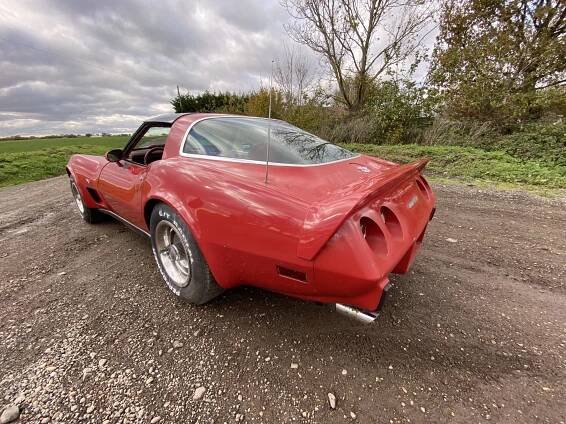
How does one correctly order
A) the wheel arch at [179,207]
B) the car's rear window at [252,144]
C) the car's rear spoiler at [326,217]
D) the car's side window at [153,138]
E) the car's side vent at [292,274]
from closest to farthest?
the car's rear spoiler at [326,217], the car's side vent at [292,274], the wheel arch at [179,207], the car's rear window at [252,144], the car's side window at [153,138]

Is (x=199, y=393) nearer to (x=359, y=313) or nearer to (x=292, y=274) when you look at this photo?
(x=292, y=274)

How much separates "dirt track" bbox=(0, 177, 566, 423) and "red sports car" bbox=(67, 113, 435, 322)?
35 centimetres

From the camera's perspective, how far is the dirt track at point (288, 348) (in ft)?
4.37

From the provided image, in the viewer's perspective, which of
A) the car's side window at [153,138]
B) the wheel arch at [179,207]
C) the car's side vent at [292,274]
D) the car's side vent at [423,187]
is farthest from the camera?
the car's side window at [153,138]

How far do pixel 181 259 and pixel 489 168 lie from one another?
6746mm

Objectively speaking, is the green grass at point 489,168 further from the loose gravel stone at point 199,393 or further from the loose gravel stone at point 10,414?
the loose gravel stone at point 10,414

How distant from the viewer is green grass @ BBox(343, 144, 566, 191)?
17.9 feet

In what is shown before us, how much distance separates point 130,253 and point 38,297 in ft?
2.66

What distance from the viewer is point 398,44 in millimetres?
11164

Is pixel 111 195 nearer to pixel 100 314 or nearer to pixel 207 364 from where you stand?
pixel 100 314

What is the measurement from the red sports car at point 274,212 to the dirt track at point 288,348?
352mm

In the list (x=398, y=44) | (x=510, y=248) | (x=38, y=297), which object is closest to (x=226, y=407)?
(x=38, y=297)

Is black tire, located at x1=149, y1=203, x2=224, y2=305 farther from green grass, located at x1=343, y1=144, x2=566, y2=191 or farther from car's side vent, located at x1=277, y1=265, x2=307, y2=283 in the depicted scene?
green grass, located at x1=343, y1=144, x2=566, y2=191

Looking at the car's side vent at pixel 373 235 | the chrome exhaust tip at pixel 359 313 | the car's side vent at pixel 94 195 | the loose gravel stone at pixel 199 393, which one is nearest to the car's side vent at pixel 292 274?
the chrome exhaust tip at pixel 359 313
